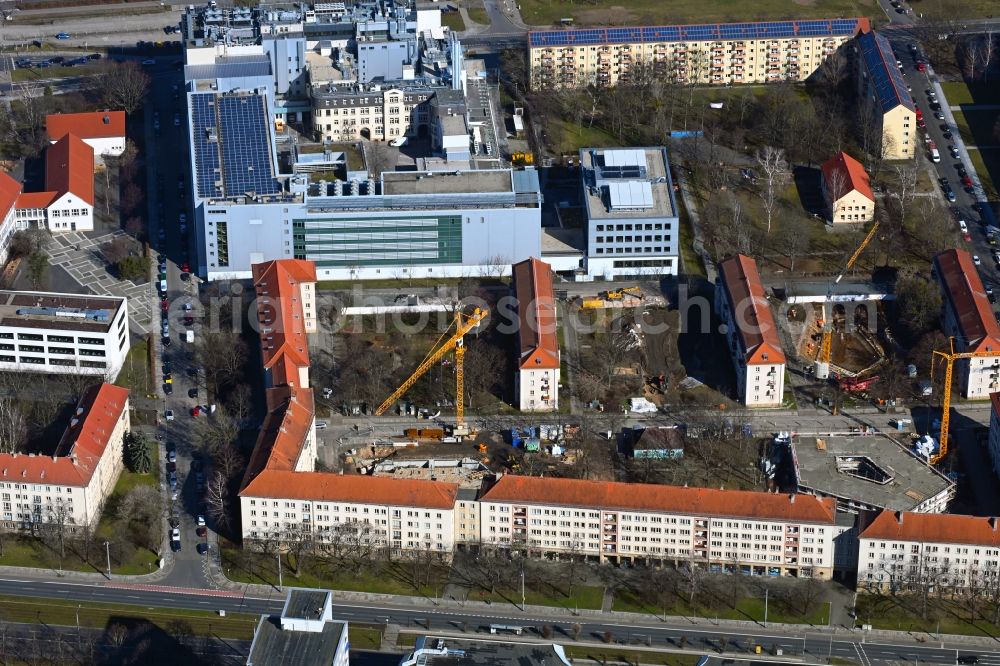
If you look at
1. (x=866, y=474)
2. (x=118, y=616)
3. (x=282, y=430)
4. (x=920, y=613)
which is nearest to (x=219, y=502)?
(x=282, y=430)

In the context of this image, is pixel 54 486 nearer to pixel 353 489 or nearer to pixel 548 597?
pixel 353 489

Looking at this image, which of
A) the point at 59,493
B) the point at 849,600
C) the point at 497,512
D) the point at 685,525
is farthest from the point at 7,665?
the point at 849,600

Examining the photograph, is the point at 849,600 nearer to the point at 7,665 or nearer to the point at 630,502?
the point at 630,502

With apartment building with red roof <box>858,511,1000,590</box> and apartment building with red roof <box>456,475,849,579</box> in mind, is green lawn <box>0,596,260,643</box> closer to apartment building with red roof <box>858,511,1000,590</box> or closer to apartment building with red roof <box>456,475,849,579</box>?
apartment building with red roof <box>456,475,849,579</box>

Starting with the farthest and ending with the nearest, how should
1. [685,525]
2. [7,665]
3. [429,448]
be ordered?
[429,448], [685,525], [7,665]

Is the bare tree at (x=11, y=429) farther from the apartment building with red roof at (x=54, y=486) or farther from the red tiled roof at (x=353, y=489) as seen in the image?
the red tiled roof at (x=353, y=489)

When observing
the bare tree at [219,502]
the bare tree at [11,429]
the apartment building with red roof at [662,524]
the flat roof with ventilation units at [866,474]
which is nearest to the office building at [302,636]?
the apartment building with red roof at [662,524]
